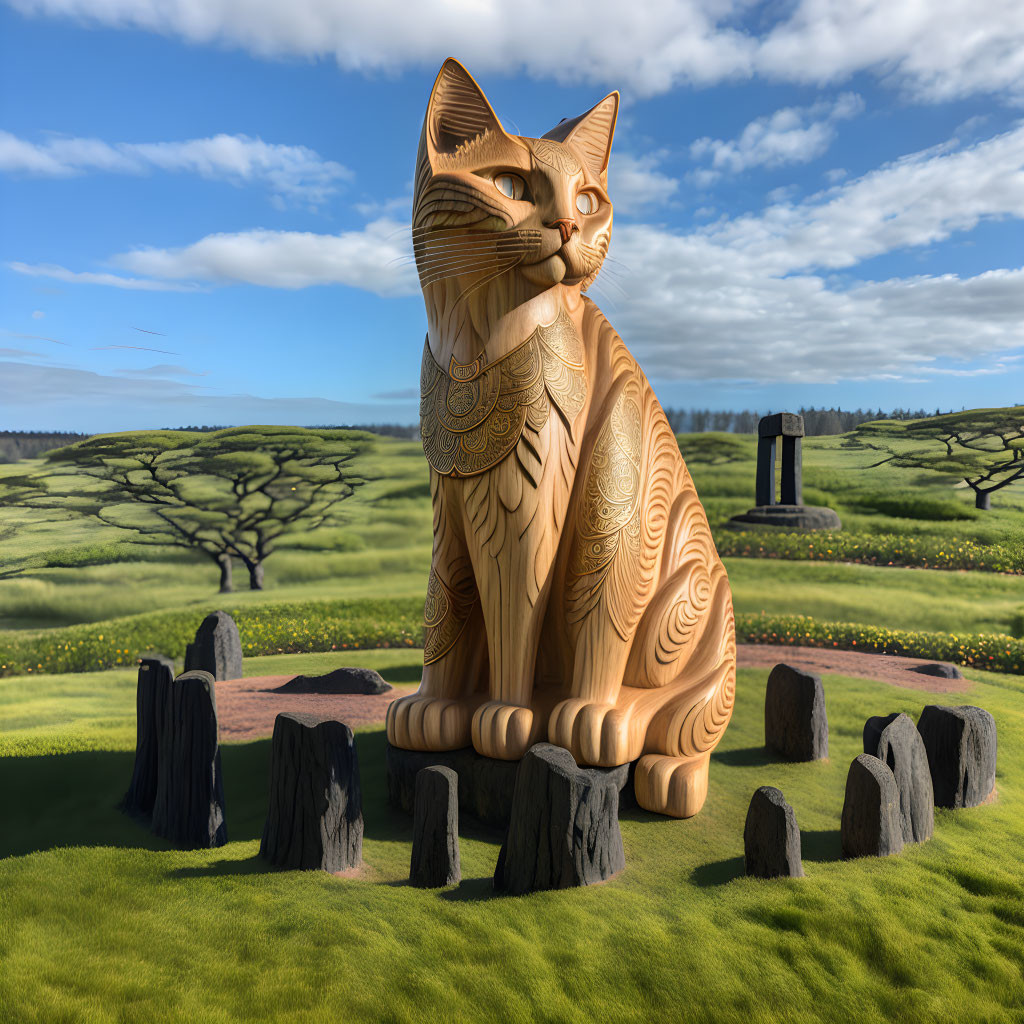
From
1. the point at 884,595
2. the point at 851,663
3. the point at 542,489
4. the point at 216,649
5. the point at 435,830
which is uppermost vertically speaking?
the point at 542,489

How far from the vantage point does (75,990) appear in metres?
1.78

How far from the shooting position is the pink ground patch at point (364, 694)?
4.21 metres

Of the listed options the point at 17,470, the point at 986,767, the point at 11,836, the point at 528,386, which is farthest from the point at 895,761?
the point at 17,470

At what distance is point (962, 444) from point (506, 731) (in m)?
13.8

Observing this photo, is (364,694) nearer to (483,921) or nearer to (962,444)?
(483,921)

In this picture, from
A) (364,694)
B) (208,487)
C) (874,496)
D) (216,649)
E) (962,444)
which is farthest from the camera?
(962,444)

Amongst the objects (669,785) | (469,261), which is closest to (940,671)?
(669,785)

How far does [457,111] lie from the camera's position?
249 cm

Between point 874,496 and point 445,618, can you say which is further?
point 874,496

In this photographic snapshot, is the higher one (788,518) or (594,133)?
(594,133)

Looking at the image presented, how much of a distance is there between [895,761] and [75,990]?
8.86 feet

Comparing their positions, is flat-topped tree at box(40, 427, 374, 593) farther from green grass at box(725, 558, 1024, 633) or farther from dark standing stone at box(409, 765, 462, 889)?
dark standing stone at box(409, 765, 462, 889)

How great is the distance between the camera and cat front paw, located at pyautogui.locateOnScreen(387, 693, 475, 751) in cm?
269

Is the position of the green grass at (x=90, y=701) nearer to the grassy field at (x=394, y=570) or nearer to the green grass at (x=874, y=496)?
the grassy field at (x=394, y=570)
